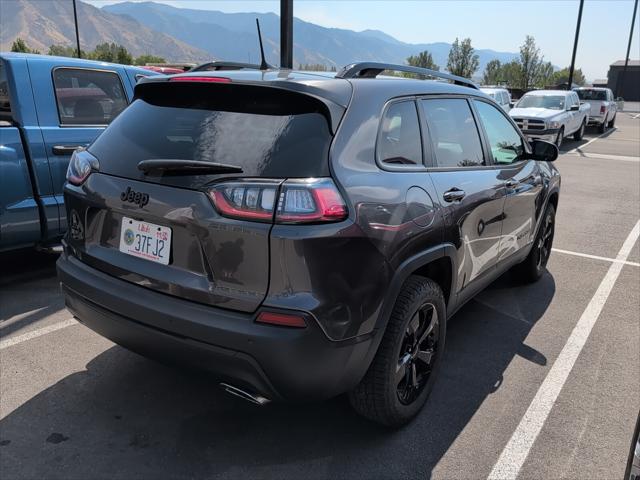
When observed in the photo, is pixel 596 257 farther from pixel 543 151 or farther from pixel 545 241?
pixel 543 151

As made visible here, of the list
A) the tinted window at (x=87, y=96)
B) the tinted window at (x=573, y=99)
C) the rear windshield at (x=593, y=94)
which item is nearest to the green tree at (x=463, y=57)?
Result: the rear windshield at (x=593, y=94)

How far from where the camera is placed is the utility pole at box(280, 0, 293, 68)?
8.04 metres

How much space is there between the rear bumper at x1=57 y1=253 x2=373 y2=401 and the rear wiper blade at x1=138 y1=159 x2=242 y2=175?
540mm

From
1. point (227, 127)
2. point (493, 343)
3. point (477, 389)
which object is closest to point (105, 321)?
point (227, 127)

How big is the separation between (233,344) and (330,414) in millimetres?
1054

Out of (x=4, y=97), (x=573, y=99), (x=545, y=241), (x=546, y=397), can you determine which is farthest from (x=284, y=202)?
(x=573, y=99)

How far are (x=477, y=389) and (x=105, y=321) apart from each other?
7.06 ft

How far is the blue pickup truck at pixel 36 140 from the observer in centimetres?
428

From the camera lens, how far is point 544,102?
58.5 feet

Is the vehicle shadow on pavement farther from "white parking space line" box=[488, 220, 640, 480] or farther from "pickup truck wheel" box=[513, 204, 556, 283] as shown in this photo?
"pickup truck wheel" box=[513, 204, 556, 283]

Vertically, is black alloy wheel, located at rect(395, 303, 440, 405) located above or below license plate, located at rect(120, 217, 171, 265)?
below

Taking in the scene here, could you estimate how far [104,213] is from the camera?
2.57 metres

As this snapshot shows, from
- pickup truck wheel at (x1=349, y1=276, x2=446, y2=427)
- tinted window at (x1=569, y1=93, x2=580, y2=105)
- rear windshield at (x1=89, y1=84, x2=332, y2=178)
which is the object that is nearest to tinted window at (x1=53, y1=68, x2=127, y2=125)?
rear windshield at (x1=89, y1=84, x2=332, y2=178)

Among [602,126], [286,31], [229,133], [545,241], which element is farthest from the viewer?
[602,126]
